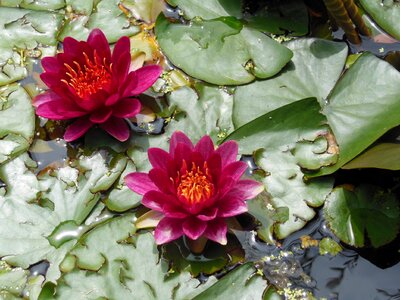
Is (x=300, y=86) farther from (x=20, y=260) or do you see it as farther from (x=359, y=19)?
(x=20, y=260)

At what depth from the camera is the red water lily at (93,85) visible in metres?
2.20

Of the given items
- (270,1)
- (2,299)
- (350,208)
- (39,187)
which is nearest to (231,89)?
(270,1)

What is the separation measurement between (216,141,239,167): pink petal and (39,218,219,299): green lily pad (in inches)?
14.9

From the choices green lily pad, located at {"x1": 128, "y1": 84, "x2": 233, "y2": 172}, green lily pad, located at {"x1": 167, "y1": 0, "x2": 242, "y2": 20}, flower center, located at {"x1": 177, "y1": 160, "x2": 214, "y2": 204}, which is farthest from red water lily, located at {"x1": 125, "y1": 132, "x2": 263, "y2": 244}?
green lily pad, located at {"x1": 167, "y1": 0, "x2": 242, "y2": 20}

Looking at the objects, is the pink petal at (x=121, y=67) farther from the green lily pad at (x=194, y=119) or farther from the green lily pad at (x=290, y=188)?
the green lily pad at (x=290, y=188)

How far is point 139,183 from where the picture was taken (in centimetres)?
203

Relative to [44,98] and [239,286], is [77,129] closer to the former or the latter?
[44,98]

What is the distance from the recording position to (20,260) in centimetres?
205

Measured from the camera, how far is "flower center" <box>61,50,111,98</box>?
2.20 meters

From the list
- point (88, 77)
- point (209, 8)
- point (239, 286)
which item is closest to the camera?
point (239, 286)

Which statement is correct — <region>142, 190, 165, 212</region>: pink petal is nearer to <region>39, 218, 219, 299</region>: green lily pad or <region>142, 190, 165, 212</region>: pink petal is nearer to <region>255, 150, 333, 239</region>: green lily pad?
<region>39, 218, 219, 299</region>: green lily pad

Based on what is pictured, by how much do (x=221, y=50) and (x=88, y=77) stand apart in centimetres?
56

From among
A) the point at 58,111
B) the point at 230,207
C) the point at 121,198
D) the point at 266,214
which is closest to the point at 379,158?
the point at 266,214

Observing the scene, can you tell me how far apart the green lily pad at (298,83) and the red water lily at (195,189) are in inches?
12.0
